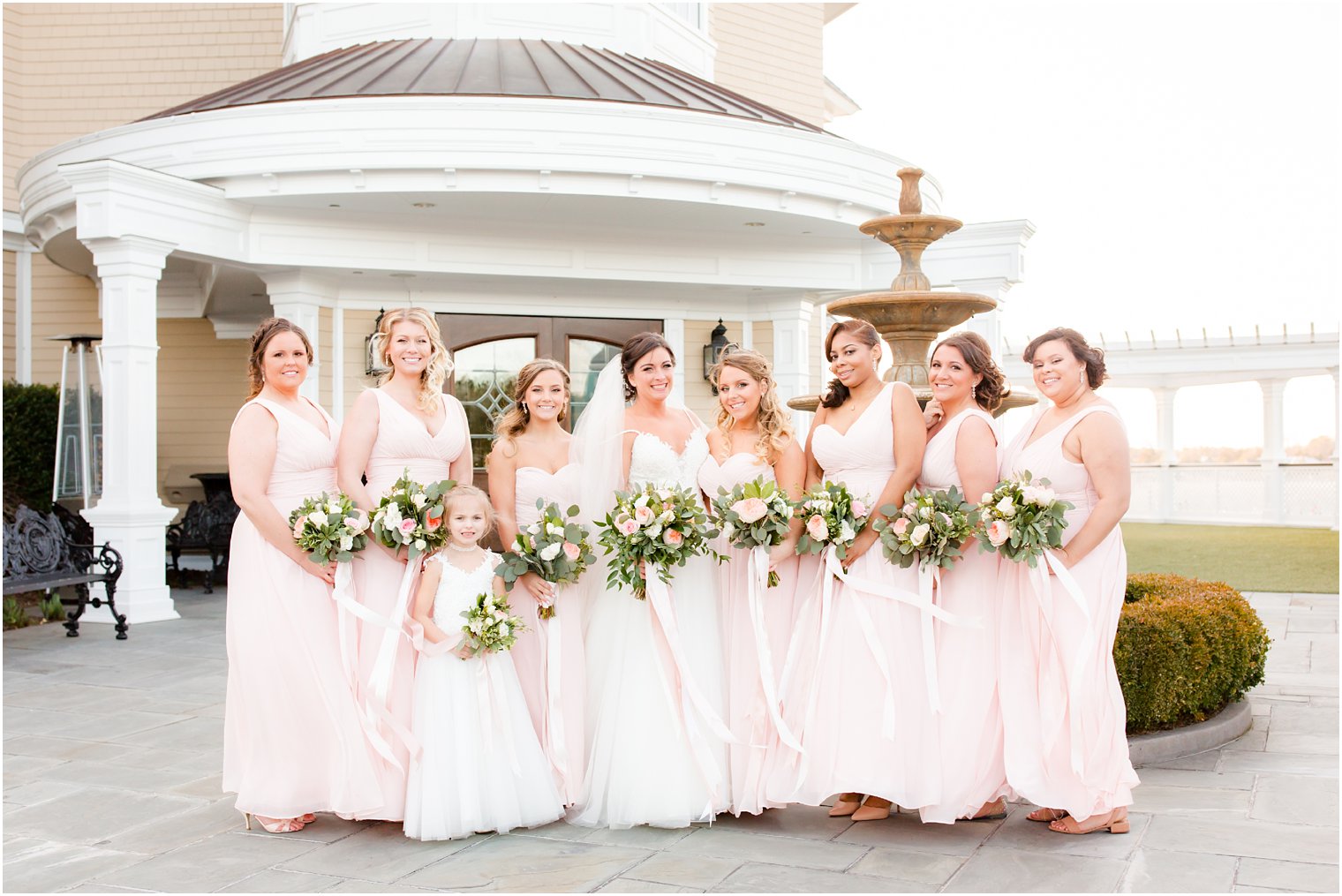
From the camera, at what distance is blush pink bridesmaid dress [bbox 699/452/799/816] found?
5.00 metres

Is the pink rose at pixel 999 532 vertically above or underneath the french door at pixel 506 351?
underneath

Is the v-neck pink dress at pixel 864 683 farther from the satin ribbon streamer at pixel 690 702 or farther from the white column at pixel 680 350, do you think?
the white column at pixel 680 350

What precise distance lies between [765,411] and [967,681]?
1.48 metres

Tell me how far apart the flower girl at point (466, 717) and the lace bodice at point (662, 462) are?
721 millimetres

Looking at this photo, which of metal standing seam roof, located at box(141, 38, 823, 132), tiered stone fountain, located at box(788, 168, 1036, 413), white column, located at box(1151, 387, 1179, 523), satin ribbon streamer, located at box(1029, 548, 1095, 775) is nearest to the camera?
satin ribbon streamer, located at box(1029, 548, 1095, 775)

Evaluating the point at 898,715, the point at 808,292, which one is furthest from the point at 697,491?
the point at 808,292

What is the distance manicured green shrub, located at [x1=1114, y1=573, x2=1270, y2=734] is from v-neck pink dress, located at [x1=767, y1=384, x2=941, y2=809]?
184 cm

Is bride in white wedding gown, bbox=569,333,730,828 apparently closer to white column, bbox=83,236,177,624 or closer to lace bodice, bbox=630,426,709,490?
lace bodice, bbox=630,426,709,490

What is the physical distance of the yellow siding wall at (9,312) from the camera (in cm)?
1608

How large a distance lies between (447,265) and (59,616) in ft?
17.4

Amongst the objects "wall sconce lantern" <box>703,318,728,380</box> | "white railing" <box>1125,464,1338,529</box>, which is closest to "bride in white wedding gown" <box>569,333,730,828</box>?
"wall sconce lantern" <box>703,318,728,380</box>

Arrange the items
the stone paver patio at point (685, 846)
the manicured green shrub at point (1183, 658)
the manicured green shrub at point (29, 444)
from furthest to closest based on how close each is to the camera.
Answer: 1. the manicured green shrub at point (29, 444)
2. the manicured green shrub at point (1183, 658)
3. the stone paver patio at point (685, 846)

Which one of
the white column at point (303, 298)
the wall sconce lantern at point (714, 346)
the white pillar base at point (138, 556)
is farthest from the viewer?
the wall sconce lantern at point (714, 346)

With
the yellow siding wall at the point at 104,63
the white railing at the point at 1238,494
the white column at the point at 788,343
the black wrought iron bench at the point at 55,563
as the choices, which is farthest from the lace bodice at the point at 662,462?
the white railing at the point at 1238,494
